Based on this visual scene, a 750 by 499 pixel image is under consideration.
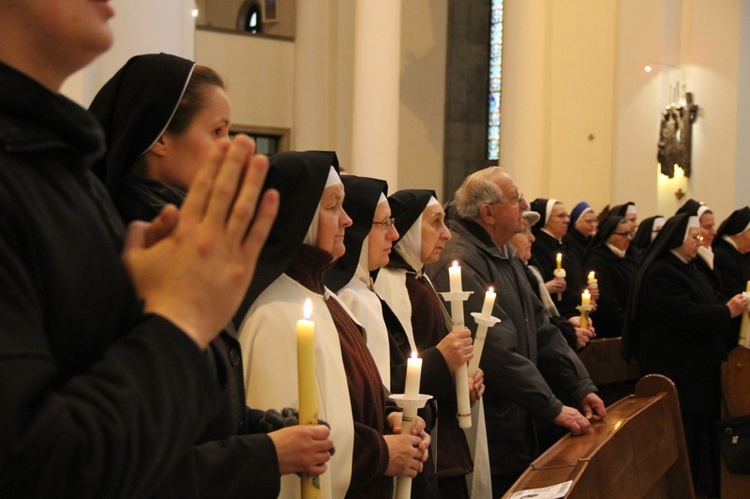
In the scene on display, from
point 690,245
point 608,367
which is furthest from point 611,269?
point 690,245

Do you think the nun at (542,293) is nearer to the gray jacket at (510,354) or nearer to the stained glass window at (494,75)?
the gray jacket at (510,354)

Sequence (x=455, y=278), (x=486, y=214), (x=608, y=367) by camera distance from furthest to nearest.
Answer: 1. (x=608, y=367)
2. (x=486, y=214)
3. (x=455, y=278)

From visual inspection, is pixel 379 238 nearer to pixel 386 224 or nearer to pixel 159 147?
pixel 386 224

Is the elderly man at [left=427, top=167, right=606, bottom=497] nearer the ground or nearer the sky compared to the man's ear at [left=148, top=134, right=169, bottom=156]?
nearer the ground

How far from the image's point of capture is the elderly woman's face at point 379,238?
12.4ft

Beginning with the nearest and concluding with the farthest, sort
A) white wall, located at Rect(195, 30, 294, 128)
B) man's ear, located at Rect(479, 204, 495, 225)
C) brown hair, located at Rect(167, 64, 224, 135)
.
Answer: brown hair, located at Rect(167, 64, 224, 135) < man's ear, located at Rect(479, 204, 495, 225) < white wall, located at Rect(195, 30, 294, 128)

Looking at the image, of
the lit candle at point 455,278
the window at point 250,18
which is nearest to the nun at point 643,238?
the lit candle at point 455,278

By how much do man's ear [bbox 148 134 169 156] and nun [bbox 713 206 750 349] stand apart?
7387mm

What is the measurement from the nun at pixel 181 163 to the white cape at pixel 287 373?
12.5 inches

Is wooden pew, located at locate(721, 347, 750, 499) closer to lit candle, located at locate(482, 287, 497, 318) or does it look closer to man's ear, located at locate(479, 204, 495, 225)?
man's ear, located at locate(479, 204, 495, 225)

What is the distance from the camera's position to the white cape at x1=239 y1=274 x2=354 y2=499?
2.57 metres

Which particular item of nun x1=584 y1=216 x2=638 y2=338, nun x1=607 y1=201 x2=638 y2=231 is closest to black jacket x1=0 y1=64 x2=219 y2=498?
nun x1=584 y1=216 x2=638 y2=338

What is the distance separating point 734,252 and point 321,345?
721 cm

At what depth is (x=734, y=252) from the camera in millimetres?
8945
